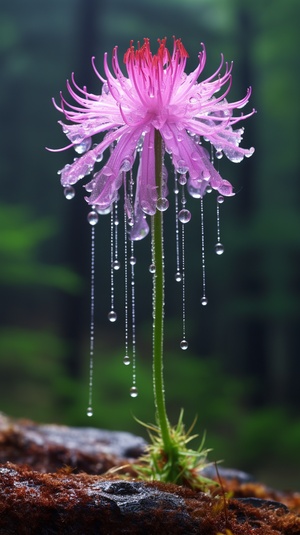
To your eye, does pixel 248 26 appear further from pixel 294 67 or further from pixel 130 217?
pixel 130 217

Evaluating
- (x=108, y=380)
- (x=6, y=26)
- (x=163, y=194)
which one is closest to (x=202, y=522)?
A: (x=163, y=194)

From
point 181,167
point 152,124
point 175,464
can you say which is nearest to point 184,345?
point 175,464

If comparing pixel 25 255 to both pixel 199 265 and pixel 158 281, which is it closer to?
pixel 199 265

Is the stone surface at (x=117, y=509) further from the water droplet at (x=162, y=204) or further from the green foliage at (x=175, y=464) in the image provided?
the water droplet at (x=162, y=204)

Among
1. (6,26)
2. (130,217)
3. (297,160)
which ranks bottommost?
(130,217)

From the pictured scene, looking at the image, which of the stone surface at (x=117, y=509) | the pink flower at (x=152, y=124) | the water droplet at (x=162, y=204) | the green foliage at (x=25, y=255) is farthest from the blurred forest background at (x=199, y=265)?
the stone surface at (x=117, y=509)

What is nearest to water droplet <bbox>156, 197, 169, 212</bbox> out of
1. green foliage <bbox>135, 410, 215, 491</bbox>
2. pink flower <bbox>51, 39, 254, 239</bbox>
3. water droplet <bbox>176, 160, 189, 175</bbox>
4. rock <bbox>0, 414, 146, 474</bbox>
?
pink flower <bbox>51, 39, 254, 239</bbox>

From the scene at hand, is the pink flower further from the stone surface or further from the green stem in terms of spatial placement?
the stone surface
